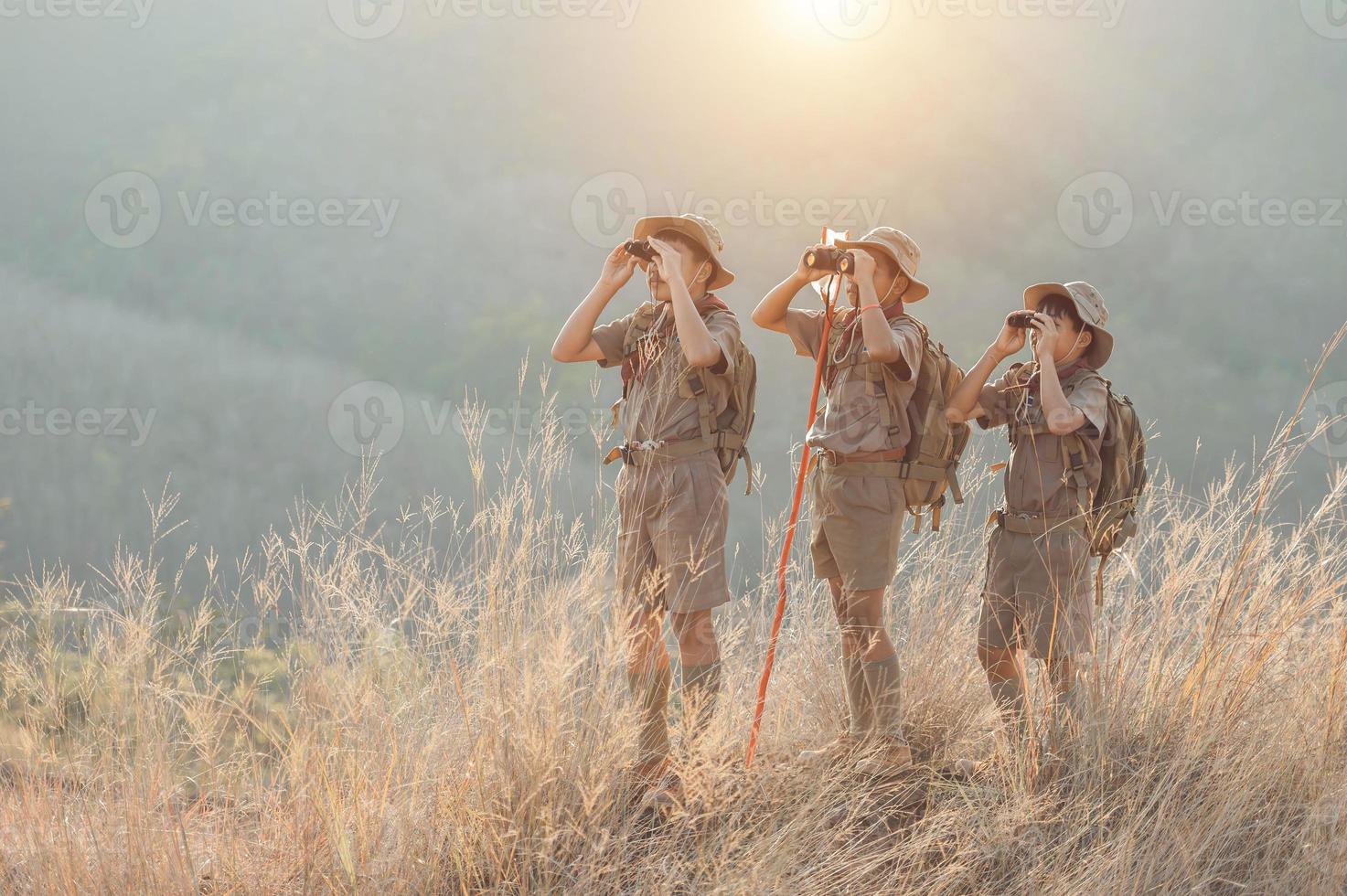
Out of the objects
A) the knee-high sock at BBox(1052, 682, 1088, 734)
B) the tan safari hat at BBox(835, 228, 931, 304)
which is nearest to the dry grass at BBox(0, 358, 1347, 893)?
the knee-high sock at BBox(1052, 682, 1088, 734)

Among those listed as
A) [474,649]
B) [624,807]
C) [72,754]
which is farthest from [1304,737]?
[72,754]

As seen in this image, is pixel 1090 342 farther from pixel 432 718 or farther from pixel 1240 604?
pixel 432 718

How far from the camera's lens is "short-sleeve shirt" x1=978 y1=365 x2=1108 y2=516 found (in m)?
3.95

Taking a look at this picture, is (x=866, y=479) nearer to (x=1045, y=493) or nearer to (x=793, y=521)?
(x=793, y=521)

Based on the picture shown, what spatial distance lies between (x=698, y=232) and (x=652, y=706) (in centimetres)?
158

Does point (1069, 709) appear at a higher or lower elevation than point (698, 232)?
lower

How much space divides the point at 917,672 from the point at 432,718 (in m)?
1.91

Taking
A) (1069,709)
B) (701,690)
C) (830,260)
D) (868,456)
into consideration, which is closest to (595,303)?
(830,260)

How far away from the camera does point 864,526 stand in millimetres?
3854

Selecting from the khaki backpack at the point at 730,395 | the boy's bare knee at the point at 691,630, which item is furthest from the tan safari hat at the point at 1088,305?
the boy's bare knee at the point at 691,630

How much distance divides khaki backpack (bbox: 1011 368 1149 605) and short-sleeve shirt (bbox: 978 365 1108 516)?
0.02 m

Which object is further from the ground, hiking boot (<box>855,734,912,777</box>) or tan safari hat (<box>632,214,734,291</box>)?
tan safari hat (<box>632,214,734,291</box>)

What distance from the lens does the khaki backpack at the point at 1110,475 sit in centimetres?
396

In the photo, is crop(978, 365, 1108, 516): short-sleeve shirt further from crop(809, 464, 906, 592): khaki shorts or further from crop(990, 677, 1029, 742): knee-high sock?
crop(990, 677, 1029, 742): knee-high sock
